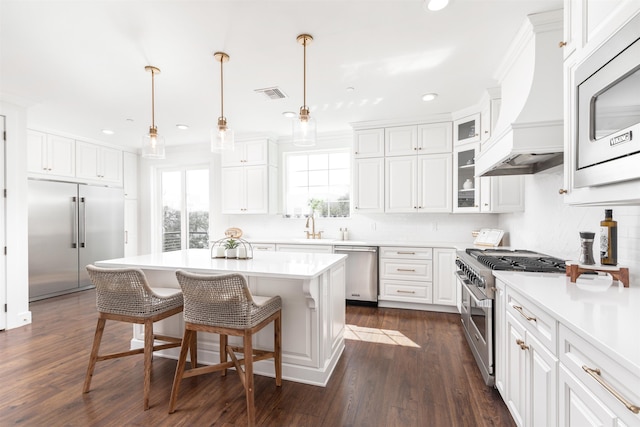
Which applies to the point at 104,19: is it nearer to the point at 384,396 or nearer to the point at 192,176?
the point at 384,396

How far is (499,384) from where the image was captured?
2.02m

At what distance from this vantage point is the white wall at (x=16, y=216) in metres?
3.37

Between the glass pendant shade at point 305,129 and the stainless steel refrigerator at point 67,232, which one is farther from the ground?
the glass pendant shade at point 305,129

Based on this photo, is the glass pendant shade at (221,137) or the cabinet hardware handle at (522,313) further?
the glass pendant shade at (221,137)

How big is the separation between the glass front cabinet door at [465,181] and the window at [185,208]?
426 centimetres

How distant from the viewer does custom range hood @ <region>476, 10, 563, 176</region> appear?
74.1 inches

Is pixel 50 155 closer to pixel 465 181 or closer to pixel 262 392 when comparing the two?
pixel 262 392

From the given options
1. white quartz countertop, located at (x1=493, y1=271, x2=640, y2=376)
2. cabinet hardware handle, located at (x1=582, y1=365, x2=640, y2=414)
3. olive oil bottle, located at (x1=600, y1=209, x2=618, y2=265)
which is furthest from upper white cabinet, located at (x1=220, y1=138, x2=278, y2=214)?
cabinet hardware handle, located at (x1=582, y1=365, x2=640, y2=414)

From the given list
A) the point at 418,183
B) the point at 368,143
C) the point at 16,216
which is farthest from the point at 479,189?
the point at 16,216

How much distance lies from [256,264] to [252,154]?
3.09 metres

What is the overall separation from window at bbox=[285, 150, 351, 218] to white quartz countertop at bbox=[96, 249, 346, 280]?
90.1 inches

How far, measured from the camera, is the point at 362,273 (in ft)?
13.6

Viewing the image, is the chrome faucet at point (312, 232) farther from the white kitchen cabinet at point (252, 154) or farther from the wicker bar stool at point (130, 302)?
the wicker bar stool at point (130, 302)

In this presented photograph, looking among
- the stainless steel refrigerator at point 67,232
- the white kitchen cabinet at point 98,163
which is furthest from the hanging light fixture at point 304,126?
the white kitchen cabinet at point 98,163
